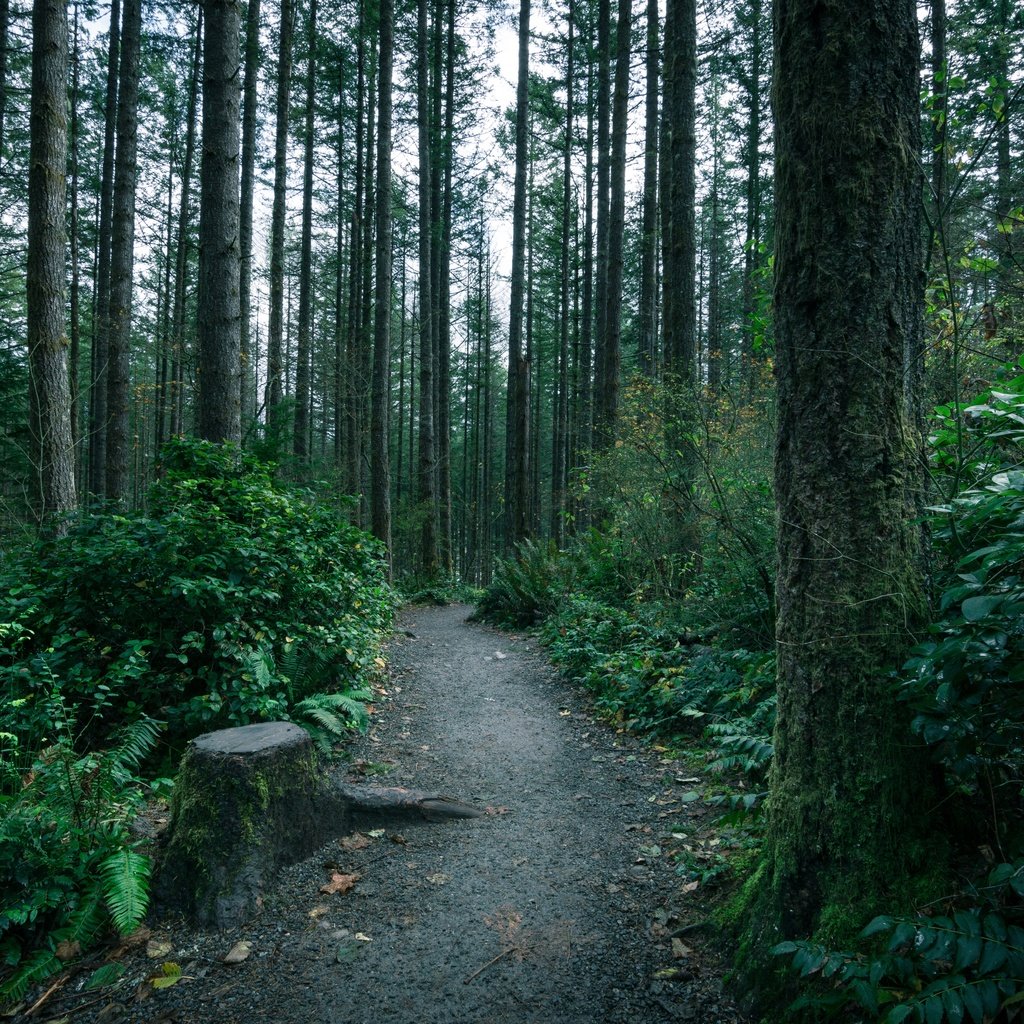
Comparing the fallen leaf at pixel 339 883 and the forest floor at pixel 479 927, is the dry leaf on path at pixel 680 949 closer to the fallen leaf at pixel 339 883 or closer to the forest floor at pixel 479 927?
the forest floor at pixel 479 927

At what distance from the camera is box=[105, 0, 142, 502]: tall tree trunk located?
12602 millimetres

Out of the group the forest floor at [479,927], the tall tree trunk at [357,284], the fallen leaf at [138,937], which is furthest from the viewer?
the tall tree trunk at [357,284]

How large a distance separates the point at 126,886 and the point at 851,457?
370cm

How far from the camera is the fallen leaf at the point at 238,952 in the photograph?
2.77 metres

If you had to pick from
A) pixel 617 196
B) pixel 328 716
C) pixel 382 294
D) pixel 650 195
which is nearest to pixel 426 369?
pixel 382 294

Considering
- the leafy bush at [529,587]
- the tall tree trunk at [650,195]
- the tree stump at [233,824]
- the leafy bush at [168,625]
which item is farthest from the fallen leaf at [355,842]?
the tall tree trunk at [650,195]

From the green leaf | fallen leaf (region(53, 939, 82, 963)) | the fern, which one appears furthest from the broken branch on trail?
the green leaf

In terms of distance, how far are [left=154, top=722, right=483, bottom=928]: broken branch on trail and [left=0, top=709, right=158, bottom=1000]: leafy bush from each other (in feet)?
0.71

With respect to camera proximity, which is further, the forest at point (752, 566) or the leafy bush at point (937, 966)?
the forest at point (752, 566)

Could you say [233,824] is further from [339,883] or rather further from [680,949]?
[680,949]

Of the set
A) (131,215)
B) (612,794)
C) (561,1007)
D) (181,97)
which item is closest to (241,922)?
(561,1007)

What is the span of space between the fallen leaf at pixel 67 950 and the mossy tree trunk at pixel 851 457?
121 inches

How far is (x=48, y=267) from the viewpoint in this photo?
25.9 feet

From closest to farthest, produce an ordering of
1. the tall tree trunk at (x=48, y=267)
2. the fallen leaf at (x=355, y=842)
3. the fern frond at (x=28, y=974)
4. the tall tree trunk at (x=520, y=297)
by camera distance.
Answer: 1. the fern frond at (x=28, y=974)
2. the fallen leaf at (x=355, y=842)
3. the tall tree trunk at (x=48, y=267)
4. the tall tree trunk at (x=520, y=297)
